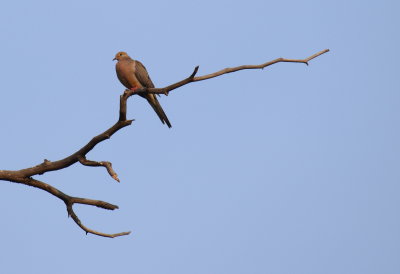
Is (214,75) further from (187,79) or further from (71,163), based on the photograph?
(71,163)

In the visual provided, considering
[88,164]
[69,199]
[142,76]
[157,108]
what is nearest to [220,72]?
[88,164]

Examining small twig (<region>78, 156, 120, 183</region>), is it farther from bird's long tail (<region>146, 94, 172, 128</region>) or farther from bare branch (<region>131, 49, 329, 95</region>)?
bird's long tail (<region>146, 94, 172, 128</region>)

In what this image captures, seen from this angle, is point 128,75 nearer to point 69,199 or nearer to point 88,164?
point 69,199

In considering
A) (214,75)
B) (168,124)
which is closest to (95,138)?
(214,75)

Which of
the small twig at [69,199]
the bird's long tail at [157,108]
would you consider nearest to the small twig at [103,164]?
the small twig at [69,199]

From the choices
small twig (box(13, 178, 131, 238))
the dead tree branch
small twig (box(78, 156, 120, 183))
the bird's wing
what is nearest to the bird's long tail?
the bird's wing

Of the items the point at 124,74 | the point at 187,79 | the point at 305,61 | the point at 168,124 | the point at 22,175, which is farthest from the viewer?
the point at 124,74

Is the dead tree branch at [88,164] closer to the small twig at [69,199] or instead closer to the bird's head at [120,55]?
the small twig at [69,199]

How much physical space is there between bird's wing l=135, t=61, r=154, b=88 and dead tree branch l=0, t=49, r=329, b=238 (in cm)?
311

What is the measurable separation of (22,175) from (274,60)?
2.68 meters

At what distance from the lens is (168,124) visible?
9.78m

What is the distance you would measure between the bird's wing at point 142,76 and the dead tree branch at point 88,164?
311 cm

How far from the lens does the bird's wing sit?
34.1ft

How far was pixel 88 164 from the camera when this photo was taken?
6398 millimetres
